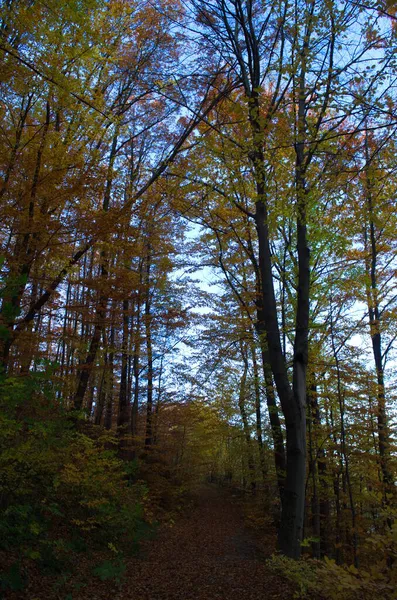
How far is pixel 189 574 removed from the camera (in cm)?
605

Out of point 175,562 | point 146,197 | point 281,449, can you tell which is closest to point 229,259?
point 146,197

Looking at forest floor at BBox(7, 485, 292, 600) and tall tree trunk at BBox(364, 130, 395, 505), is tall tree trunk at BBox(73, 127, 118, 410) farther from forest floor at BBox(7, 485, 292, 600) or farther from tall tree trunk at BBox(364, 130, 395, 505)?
→ tall tree trunk at BBox(364, 130, 395, 505)

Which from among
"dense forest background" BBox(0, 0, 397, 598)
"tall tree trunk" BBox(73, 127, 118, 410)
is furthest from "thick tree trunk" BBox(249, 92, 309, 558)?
"tall tree trunk" BBox(73, 127, 118, 410)

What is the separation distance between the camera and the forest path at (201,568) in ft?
16.3

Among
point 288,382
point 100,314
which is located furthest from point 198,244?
point 288,382

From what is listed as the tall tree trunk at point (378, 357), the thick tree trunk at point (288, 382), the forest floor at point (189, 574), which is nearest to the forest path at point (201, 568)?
the forest floor at point (189, 574)

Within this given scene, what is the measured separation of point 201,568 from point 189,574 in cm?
45

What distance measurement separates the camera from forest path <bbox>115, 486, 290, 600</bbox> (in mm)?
4973

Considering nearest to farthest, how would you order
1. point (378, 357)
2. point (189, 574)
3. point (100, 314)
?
point (189, 574)
point (100, 314)
point (378, 357)

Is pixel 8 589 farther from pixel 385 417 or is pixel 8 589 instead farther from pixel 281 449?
pixel 385 417

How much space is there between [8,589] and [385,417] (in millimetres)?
8890

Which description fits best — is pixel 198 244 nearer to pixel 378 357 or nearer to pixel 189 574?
pixel 378 357

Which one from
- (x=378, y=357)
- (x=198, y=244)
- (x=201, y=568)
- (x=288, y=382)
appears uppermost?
(x=198, y=244)

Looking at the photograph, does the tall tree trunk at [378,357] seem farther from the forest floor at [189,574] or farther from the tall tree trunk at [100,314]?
the tall tree trunk at [100,314]
